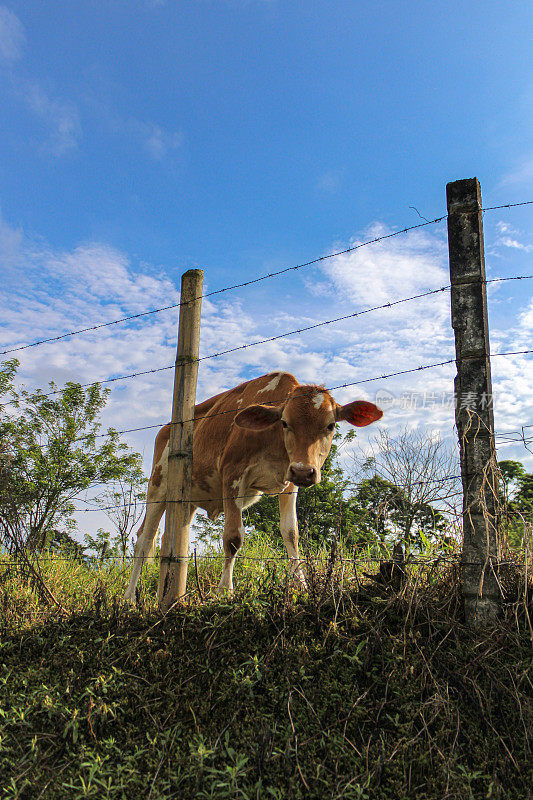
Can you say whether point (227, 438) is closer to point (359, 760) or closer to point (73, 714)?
point (73, 714)

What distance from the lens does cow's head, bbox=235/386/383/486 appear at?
6.18 metres

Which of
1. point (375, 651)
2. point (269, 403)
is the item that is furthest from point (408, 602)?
point (269, 403)

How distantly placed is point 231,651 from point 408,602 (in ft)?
4.50

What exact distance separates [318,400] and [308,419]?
0.27 metres

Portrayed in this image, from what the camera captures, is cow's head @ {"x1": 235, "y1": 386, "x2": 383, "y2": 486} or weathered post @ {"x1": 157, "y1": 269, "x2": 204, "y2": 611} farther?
cow's head @ {"x1": 235, "y1": 386, "x2": 383, "y2": 486}

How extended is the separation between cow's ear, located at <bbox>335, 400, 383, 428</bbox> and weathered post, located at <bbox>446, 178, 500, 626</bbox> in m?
2.08

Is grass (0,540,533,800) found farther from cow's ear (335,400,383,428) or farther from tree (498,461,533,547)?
cow's ear (335,400,383,428)

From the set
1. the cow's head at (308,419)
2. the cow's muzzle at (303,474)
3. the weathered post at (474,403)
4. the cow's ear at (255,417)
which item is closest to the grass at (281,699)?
the weathered post at (474,403)

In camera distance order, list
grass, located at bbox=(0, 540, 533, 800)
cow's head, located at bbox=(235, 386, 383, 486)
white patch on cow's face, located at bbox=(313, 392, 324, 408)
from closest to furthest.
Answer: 1. grass, located at bbox=(0, 540, 533, 800)
2. cow's head, located at bbox=(235, 386, 383, 486)
3. white patch on cow's face, located at bbox=(313, 392, 324, 408)

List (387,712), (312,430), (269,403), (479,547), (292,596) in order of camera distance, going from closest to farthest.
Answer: (387,712), (479,547), (292,596), (312,430), (269,403)

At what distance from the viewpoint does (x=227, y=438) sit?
7.59m

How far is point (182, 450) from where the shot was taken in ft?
18.7

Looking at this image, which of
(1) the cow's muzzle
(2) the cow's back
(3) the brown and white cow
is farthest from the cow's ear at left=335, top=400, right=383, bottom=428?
(1) the cow's muzzle

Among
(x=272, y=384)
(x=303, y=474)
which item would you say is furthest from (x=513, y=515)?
(x=272, y=384)
